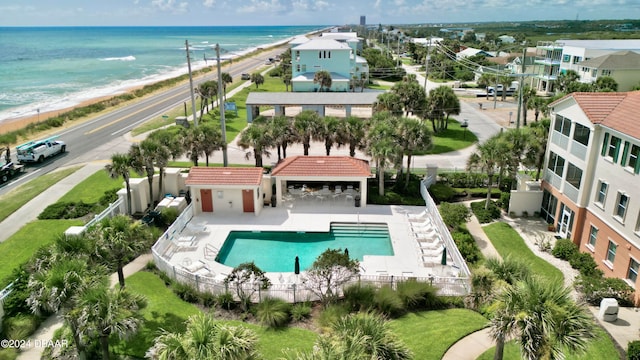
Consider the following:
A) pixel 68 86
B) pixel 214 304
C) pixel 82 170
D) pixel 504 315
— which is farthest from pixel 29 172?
pixel 68 86

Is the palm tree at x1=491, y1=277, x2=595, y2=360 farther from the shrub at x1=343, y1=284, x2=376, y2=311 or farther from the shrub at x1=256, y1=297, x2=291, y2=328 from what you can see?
the shrub at x1=256, y1=297, x2=291, y2=328

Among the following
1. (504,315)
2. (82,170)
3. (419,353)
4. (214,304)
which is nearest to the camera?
(504,315)

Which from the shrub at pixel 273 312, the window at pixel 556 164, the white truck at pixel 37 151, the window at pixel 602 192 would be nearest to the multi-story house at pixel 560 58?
the window at pixel 556 164

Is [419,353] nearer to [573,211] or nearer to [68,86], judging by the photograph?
[573,211]

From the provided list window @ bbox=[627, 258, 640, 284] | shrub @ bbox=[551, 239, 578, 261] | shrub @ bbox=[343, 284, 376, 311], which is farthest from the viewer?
shrub @ bbox=[551, 239, 578, 261]

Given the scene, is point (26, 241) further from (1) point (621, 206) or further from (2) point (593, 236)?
(1) point (621, 206)

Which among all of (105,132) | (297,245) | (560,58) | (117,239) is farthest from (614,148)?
(560,58)

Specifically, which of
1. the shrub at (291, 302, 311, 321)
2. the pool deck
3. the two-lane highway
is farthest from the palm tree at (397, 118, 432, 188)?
the two-lane highway
